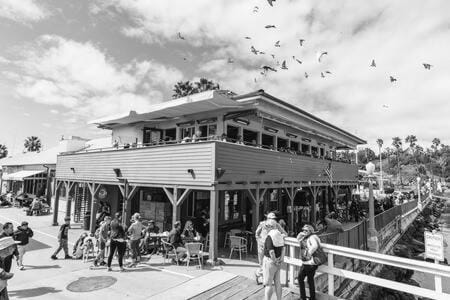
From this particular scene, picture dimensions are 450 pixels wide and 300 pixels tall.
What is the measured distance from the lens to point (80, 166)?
1636cm

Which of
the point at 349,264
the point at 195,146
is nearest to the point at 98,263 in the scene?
the point at 195,146

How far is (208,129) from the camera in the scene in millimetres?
13609

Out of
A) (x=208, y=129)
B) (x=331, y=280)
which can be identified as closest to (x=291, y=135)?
(x=208, y=129)

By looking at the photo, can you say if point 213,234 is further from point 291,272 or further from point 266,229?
point 291,272

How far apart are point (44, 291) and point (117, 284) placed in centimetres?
176

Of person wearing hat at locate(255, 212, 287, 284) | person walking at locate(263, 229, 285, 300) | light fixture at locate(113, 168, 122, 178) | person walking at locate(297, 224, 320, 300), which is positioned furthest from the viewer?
light fixture at locate(113, 168, 122, 178)

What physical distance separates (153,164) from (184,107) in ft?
9.63

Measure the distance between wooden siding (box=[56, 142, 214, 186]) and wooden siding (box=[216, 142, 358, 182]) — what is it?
679 millimetres

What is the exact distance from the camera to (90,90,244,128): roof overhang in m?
11.0

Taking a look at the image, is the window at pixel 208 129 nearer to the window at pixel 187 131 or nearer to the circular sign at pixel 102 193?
the window at pixel 187 131

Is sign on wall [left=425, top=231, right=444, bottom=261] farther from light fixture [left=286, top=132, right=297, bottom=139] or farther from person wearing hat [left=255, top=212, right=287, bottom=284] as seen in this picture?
light fixture [left=286, top=132, right=297, bottom=139]

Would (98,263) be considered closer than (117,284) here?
No

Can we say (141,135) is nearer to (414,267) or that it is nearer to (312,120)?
(312,120)

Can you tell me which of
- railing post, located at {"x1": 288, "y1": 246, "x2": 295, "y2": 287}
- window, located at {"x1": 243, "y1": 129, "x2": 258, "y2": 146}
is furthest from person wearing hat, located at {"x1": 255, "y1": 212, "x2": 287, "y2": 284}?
window, located at {"x1": 243, "y1": 129, "x2": 258, "y2": 146}
